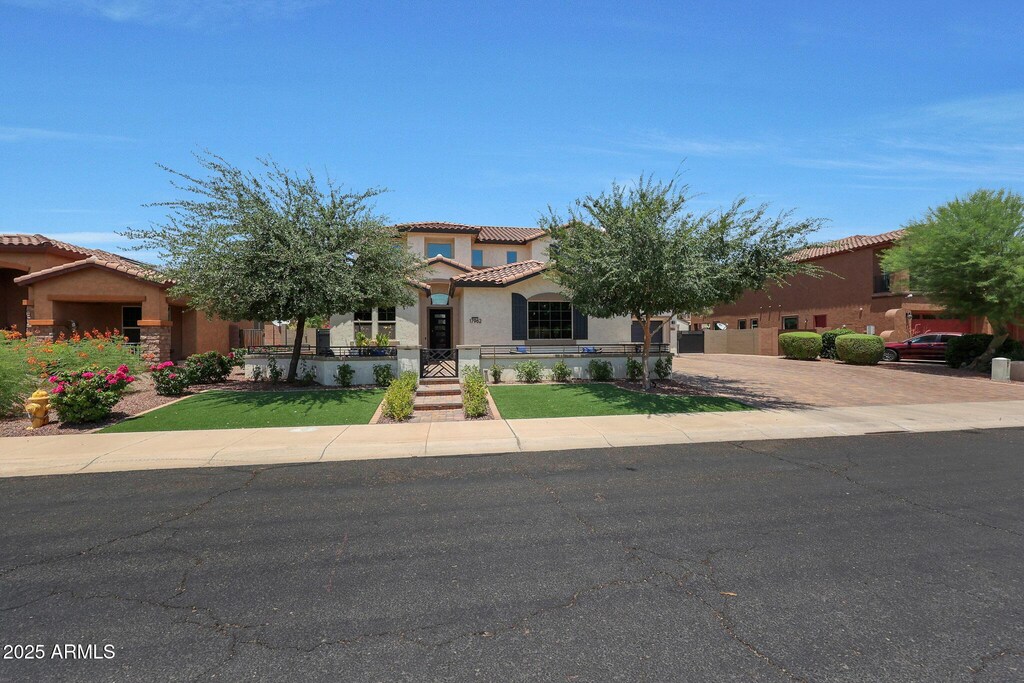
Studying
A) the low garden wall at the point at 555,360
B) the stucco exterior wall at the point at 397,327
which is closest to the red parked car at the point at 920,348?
the low garden wall at the point at 555,360

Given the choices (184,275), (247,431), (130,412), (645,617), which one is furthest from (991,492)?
(184,275)

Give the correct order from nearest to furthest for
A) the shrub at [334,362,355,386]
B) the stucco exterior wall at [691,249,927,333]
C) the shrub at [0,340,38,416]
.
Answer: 1. the shrub at [0,340,38,416]
2. the shrub at [334,362,355,386]
3. the stucco exterior wall at [691,249,927,333]

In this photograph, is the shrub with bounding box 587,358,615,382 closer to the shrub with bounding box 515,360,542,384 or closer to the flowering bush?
the shrub with bounding box 515,360,542,384

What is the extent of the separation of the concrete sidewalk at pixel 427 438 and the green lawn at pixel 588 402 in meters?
0.67

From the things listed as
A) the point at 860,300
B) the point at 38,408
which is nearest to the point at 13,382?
the point at 38,408

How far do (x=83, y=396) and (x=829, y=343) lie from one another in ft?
99.5

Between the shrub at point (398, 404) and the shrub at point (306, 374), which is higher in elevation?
the shrub at point (306, 374)

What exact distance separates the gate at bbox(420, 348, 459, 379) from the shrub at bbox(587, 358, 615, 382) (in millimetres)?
4504

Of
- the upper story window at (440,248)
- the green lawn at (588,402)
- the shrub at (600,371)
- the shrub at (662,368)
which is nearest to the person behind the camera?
the green lawn at (588,402)

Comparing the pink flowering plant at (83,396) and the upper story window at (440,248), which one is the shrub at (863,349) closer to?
the upper story window at (440,248)

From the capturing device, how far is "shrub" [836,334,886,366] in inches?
940

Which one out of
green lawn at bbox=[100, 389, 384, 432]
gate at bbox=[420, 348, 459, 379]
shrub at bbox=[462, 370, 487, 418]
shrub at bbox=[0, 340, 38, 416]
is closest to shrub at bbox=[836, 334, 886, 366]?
gate at bbox=[420, 348, 459, 379]

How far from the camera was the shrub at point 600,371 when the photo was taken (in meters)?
17.2

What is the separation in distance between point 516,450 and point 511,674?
6.07 metres
